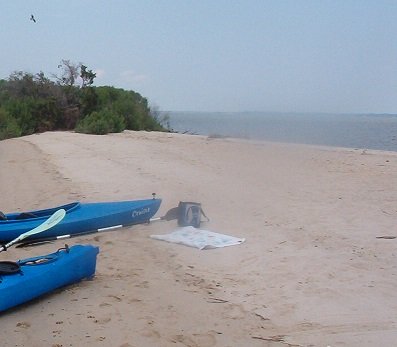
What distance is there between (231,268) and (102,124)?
15275 millimetres

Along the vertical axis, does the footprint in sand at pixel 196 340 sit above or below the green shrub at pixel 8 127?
below

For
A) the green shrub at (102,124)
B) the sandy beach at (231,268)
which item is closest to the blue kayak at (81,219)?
the sandy beach at (231,268)

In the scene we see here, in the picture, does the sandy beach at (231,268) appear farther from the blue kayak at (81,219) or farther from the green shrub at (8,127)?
the green shrub at (8,127)

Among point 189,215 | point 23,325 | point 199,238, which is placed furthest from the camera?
point 189,215

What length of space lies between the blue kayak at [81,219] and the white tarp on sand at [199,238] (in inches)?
21.1

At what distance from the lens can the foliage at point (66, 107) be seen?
65.3 ft

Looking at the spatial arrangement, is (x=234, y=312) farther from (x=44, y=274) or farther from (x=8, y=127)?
(x=8, y=127)

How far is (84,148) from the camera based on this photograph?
1320 centimetres

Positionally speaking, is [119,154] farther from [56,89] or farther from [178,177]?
[56,89]

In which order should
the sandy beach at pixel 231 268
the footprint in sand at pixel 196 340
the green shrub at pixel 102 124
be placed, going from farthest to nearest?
the green shrub at pixel 102 124 → the sandy beach at pixel 231 268 → the footprint in sand at pixel 196 340

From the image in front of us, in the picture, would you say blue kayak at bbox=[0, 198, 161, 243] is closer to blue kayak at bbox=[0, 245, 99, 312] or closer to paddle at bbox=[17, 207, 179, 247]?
paddle at bbox=[17, 207, 179, 247]

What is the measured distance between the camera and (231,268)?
4344 mm

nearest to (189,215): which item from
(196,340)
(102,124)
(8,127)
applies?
(196,340)

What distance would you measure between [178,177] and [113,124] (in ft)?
37.6
